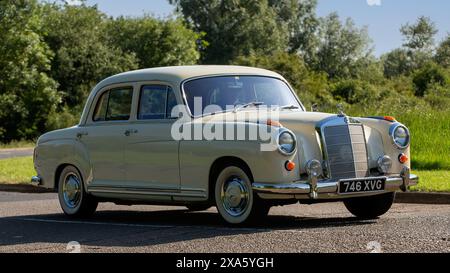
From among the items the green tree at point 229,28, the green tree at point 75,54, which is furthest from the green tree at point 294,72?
the green tree at point 229,28

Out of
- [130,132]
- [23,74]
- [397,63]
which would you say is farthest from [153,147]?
[397,63]

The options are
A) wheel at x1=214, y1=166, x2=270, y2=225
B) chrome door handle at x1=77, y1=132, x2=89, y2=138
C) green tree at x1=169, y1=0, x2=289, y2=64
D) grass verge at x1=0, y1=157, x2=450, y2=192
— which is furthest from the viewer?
green tree at x1=169, y1=0, x2=289, y2=64

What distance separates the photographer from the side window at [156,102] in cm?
1097

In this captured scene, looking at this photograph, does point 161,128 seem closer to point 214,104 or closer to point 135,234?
point 214,104

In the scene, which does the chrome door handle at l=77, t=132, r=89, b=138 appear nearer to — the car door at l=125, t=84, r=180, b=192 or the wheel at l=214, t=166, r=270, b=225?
the car door at l=125, t=84, r=180, b=192

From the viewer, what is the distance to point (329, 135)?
32.6 feet

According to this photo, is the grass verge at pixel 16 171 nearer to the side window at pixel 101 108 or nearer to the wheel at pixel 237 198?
the side window at pixel 101 108

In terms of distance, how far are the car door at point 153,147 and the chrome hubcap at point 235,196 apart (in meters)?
0.76

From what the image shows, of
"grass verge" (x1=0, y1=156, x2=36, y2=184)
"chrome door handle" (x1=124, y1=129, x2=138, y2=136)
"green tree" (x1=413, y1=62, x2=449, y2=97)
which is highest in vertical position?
"green tree" (x1=413, y1=62, x2=449, y2=97)

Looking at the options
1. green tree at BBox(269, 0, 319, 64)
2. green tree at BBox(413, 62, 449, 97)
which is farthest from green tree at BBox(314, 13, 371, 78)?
green tree at BBox(413, 62, 449, 97)

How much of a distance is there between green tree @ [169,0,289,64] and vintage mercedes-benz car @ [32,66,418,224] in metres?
63.8

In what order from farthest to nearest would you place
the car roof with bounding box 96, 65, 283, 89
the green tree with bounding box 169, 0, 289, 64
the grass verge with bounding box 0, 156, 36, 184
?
the green tree with bounding box 169, 0, 289, 64, the grass verge with bounding box 0, 156, 36, 184, the car roof with bounding box 96, 65, 283, 89

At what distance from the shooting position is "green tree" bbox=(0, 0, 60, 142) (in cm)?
4488

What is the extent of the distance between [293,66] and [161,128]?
4518 centimetres
